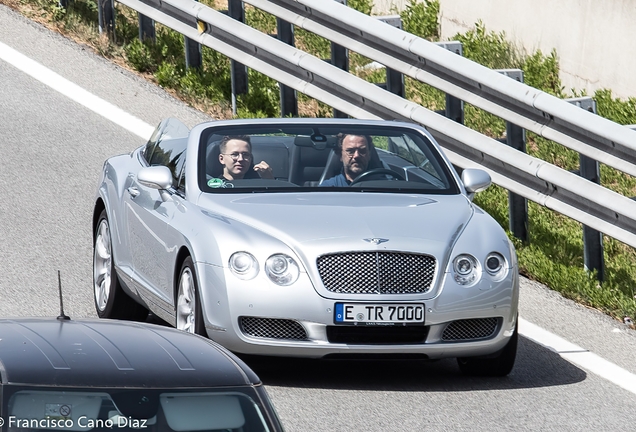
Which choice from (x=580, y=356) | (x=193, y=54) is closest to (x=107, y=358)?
(x=580, y=356)

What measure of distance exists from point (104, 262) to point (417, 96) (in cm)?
502

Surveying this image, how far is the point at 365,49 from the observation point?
39.0 feet

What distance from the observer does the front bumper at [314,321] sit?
777 centimetres

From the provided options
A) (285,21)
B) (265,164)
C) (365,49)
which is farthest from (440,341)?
(285,21)

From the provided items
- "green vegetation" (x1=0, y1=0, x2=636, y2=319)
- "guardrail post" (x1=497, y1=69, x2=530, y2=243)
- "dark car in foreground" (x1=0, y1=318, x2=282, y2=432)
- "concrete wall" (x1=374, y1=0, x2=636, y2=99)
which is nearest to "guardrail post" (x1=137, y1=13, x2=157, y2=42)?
"green vegetation" (x1=0, y1=0, x2=636, y2=319)

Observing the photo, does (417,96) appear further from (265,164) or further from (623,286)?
(265,164)

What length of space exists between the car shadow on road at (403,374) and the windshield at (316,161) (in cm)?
100

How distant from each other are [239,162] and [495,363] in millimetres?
1915

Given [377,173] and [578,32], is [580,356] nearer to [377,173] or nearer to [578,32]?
[377,173]

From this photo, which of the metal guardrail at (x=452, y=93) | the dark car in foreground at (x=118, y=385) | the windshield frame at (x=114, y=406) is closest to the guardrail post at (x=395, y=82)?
the metal guardrail at (x=452, y=93)

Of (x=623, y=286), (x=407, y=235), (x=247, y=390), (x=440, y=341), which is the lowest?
(x=623, y=286)

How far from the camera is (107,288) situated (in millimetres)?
9562

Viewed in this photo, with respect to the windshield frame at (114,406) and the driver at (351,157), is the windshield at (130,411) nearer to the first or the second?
the windshield frame at (114,406)

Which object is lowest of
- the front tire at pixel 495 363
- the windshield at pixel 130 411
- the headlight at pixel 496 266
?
the front tire at pixel 495 363
